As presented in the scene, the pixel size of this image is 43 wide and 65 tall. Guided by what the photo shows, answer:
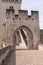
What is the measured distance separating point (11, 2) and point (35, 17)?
15878mm

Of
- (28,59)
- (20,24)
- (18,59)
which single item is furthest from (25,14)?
(18,59)

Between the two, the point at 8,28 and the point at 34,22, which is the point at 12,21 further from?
the point at 34,22

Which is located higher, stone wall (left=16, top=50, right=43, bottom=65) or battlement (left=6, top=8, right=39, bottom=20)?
battlement (left=6, top=8, right=39, bottom=20)

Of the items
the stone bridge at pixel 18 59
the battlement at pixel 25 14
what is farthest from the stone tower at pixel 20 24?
the stone bridge at pixel 18 59

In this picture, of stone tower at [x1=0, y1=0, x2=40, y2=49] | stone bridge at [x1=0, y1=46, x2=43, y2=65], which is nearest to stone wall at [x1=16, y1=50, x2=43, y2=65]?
stone bridge at [x1=0, y1=46, x2=43, y2=65]

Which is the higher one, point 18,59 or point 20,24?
point 20,24

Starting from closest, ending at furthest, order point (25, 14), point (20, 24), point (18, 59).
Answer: point (18, 59), point (25, 14), point (20, 24)

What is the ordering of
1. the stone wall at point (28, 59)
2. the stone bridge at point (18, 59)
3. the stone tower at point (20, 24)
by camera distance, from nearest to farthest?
the stone bridge at point (18, 59), the stone wall at point (28, 59), the stone tower at point (20, 24)

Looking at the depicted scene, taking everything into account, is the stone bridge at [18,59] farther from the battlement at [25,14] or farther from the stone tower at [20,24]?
the battlement at [25,14]

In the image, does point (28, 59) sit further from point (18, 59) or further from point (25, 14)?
point (25, 14)

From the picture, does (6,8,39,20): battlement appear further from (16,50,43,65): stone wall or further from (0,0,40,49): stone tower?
(16,50,43,65): stone wall

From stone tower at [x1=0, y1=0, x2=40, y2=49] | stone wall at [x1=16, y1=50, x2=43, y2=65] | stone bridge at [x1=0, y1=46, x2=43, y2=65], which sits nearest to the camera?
stone bridge at [x1=0, y1=46, x2=43, y2=65]

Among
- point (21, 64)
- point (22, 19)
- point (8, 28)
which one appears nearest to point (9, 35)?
point (8, 28)

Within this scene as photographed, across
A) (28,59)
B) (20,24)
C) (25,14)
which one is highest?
(25,14)
